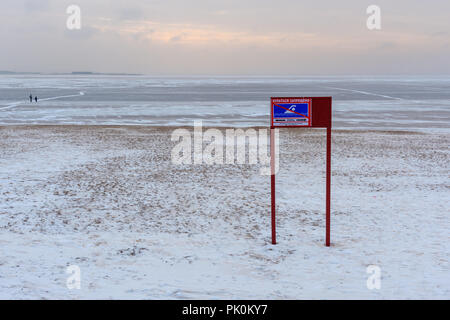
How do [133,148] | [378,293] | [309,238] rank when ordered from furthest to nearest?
1. [133,148]
2. [309,238]
3. [378,293]

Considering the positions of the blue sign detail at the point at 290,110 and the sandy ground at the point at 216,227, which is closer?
the sandy ground at the point at 216,227

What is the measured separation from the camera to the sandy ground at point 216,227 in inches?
231

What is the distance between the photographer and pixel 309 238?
25.5 feet

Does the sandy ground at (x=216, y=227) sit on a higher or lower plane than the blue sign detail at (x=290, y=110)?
lower

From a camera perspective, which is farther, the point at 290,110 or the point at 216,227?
the point at 216,227

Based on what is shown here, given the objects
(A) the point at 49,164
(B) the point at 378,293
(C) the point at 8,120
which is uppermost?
(C) the point at 8,120

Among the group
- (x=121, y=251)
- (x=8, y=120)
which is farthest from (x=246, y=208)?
(x=8, y=120)

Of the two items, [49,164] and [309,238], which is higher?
[49,164]

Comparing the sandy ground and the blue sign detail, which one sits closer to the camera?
the sandy ground

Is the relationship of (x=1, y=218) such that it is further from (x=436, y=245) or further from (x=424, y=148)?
(x=424, y=148)

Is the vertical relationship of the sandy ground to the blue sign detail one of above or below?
below

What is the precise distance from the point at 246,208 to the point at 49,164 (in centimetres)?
799

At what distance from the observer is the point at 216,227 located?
8.33m

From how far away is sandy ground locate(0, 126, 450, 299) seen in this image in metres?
5.87
